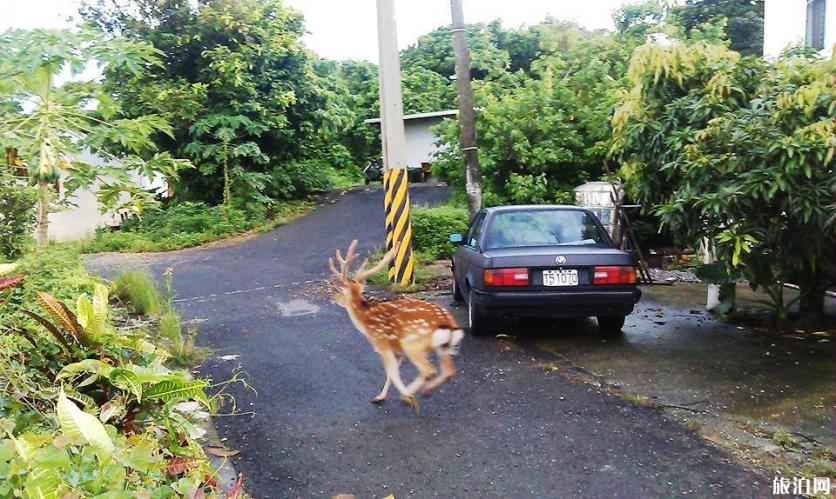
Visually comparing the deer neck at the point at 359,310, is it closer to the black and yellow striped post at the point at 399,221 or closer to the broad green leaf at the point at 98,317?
the broad green leaf at the point at 98,317

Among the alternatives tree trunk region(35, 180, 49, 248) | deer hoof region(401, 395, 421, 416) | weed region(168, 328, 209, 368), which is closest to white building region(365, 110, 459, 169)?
tree trunk region(35, 180, 49, 248)

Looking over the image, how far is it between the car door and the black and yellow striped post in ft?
5.37

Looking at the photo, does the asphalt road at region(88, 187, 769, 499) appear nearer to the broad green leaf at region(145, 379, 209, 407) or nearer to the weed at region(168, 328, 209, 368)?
the weed at region(168, 328, 209, 368)

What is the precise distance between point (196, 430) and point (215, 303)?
21.5ft

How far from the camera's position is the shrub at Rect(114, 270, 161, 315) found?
29.1ft

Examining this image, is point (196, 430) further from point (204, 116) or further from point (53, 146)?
point (204, 116)

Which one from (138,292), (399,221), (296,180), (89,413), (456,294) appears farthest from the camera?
(296,180)

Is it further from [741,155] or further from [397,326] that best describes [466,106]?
[397,326]

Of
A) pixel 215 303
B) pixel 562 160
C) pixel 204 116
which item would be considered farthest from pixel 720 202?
pixel 204 116

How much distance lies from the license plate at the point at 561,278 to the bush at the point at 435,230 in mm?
6715

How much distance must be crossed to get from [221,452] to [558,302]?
3.81 meters

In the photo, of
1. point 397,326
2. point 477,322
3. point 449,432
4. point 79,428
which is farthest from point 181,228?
point 79,428

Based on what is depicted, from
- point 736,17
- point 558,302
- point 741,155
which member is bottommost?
point 558,302

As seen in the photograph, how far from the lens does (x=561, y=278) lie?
7.10 meters
